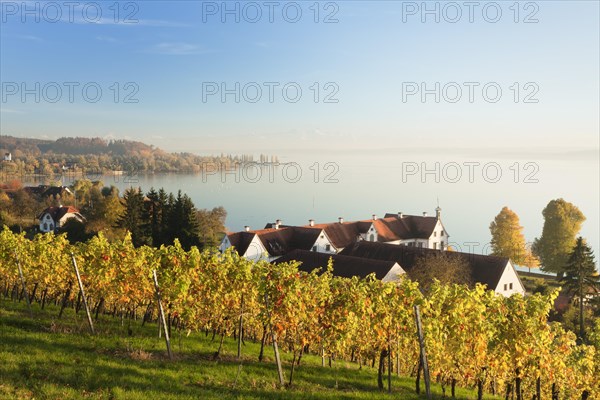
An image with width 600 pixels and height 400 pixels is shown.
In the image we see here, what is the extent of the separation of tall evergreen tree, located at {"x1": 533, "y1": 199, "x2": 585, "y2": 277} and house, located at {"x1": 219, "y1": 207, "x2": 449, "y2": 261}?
14.5 meters

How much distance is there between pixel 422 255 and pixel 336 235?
764 inches

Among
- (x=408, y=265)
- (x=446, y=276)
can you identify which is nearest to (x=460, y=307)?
(x=446, y=276)

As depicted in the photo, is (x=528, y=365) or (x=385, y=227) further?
(x=385, y=227)

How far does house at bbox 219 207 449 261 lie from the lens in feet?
191

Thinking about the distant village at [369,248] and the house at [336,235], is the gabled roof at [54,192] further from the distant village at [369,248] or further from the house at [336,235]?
the distant village at [369,248]

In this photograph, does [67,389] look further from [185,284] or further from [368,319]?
[368,319]

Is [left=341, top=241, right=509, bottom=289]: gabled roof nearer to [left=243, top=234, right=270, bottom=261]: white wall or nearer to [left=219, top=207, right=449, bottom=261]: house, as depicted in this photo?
[left=219, top=207, right=449, bottom=261]: house

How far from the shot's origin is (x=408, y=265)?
4841cm

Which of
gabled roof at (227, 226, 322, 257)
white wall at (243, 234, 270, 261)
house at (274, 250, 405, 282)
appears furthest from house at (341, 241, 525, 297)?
white wall at (243, 234, 270, 261)

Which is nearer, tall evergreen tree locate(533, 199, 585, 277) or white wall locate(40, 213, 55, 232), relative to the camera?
tall evergreen tree locate(533, 199, 585, 277)

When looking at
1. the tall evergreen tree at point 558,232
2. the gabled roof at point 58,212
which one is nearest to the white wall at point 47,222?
the gabled roof at point 58,212

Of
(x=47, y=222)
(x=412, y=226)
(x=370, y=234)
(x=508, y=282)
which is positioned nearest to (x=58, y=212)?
(x=47, y=222)

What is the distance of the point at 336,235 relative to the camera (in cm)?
6656

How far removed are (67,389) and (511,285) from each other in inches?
1663
